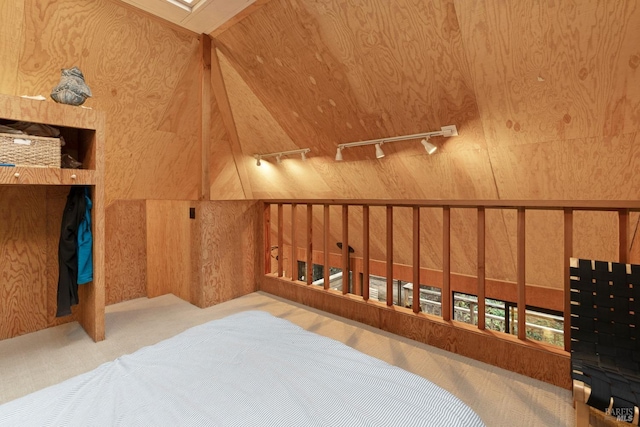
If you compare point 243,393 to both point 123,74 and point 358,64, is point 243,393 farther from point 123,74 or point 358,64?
point 123,74

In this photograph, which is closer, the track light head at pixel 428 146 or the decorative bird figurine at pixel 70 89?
the decorative bird figurine at pixel 70 89

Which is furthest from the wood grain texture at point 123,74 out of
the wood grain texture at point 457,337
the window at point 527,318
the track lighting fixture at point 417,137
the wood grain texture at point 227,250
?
the window at point 527,318

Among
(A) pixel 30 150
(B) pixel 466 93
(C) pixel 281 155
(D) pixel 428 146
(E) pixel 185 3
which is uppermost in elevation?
(E) pixel 185 3

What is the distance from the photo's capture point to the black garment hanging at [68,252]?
212 cm

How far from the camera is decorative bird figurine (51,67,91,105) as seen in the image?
1.98 meters

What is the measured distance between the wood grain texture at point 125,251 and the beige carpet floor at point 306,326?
0.17 m

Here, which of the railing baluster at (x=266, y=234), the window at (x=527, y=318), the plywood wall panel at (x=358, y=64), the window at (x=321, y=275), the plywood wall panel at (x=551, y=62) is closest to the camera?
the plywood wall panel at (x=551, y=62)

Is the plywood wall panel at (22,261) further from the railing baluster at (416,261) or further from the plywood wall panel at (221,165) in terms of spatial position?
the railing baluster at (416,261)

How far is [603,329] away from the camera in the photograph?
1.38 meters


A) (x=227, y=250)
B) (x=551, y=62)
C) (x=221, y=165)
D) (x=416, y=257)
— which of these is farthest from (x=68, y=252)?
(x=551, y=62)

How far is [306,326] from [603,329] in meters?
1.76

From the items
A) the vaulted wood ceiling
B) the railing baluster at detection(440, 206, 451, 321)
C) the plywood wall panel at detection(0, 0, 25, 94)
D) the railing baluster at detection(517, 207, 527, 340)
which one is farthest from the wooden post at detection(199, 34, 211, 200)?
the railing baluster at detection(517, 207, 527, 340)

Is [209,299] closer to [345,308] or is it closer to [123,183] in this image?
[345,308]

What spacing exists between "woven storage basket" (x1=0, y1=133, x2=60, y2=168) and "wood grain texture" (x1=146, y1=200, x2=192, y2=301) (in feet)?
3.66
